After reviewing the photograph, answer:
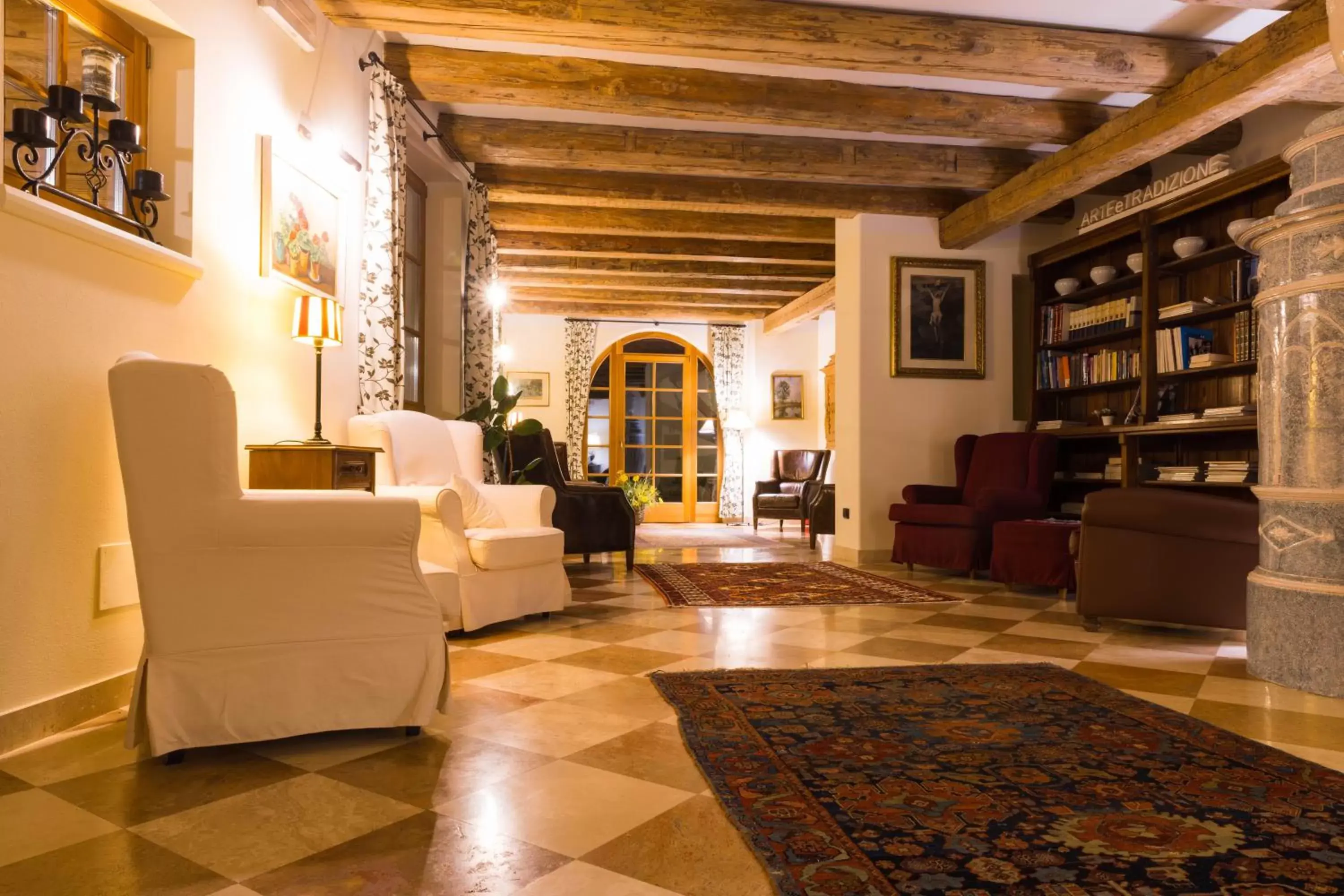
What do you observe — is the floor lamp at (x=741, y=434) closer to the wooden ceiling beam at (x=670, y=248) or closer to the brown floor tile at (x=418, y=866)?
the wooden ceiling beam at (x=670, y=248)

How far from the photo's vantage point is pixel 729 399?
11.7 metres

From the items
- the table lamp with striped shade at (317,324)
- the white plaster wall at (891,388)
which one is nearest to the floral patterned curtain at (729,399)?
the white plaster wall at (891,388)

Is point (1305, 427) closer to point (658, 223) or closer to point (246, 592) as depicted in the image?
point (246, 592)

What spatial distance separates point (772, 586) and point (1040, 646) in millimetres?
1905

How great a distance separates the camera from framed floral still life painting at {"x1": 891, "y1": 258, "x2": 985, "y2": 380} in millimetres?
6543

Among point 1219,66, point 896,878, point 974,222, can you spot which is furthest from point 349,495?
point 974,222

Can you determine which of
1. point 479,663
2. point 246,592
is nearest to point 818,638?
point 479,663

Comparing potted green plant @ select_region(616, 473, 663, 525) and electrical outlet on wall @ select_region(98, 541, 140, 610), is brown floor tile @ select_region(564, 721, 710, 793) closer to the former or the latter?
electrical outlet on wall @ select_region(98, 541, 140, 610)

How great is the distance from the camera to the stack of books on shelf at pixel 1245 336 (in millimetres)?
4652

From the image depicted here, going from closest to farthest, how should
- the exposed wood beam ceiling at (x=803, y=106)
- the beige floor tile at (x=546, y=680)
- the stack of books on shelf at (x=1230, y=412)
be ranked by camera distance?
the beige floor tile at (x=546, y=680), the exposed wood beam ceiling at (x=803, y=106), the stack of books on shelf at (x=1230, y=412)

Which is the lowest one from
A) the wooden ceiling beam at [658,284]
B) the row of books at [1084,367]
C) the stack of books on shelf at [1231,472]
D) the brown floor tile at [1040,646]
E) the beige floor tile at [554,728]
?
the brown floor tile at [1040,646]

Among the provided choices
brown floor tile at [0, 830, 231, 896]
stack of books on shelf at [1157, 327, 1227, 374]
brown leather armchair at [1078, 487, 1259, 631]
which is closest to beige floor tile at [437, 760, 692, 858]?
brown floor tile at [0, 830, 231, 896]

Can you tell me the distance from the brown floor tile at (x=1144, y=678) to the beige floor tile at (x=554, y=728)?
1.64 metres

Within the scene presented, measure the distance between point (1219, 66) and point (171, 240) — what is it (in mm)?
4444
